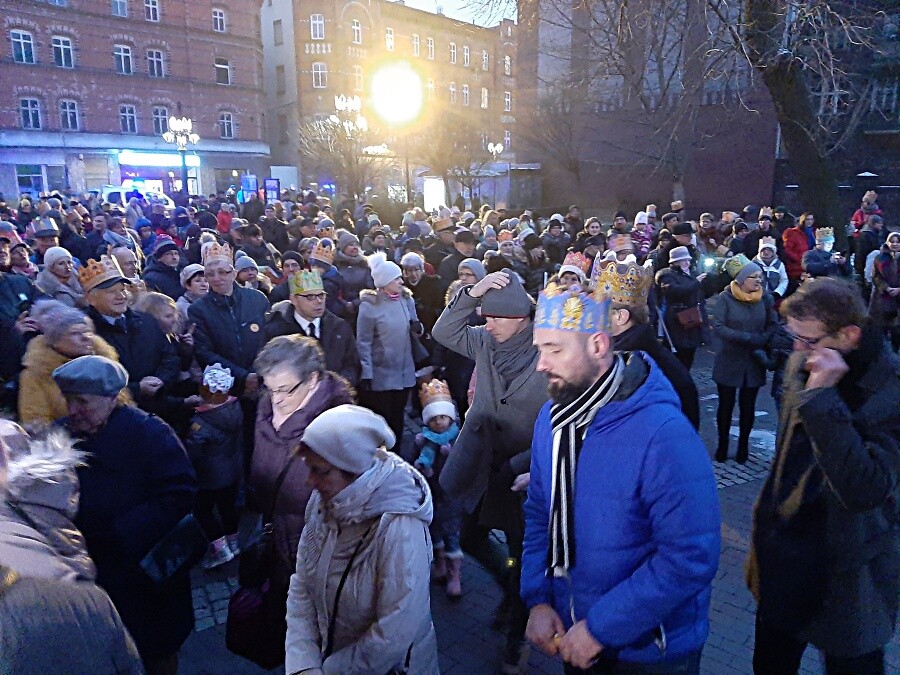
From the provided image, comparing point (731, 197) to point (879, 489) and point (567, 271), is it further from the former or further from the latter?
point (879, 489)

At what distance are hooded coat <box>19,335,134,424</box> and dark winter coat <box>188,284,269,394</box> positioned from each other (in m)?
1.41

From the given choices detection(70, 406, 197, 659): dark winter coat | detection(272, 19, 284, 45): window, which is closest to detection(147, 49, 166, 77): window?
detection(272, 19, 284, 45): window

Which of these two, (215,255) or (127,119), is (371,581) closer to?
(215,255)

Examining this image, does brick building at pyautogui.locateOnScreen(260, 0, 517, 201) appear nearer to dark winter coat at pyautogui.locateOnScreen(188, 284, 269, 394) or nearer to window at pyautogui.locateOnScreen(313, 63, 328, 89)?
window at pyautogui.locateOnScreen(313, 63, 328, 89)

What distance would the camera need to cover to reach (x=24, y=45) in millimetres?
32656

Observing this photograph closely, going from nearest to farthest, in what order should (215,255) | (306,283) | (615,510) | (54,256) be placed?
(615,510) < (306,283) < (215,255) < (54,256)

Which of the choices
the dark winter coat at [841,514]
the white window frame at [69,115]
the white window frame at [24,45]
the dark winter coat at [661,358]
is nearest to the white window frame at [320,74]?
the white window frame at [69,115]

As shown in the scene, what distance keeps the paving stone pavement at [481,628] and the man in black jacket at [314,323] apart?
5.81ft

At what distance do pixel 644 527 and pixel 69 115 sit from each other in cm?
4048

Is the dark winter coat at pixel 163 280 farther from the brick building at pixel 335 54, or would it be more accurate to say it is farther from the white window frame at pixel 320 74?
the white window frame at pixel 320 74

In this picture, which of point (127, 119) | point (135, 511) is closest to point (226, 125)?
point (127, 119)

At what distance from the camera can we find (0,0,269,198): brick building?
32656mm

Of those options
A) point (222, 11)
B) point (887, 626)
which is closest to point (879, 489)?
point (887, 626)

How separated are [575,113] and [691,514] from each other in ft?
99.6
